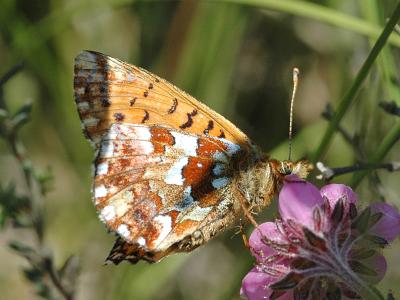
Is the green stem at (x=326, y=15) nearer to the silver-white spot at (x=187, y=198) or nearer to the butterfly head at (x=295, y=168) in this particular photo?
the butterfly head at (x=295, y=168)

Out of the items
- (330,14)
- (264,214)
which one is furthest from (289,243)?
(264,214)

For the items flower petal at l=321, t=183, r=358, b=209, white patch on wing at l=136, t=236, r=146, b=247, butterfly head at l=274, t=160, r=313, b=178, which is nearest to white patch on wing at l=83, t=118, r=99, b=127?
white patch on wing at l=136, t=236, r=146, b=247

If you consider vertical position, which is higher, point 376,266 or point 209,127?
point 376,266

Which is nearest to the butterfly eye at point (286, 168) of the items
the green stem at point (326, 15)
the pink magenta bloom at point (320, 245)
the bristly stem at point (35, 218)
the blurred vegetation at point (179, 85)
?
the pink magenta bloom at point (320, 245)

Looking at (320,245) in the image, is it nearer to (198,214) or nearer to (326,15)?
(198,214)

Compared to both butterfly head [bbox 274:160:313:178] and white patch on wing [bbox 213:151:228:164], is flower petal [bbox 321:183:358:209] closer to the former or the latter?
butterfly head [bbox 274:160:313:178]

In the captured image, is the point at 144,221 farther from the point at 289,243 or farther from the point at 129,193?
the point at 289,243

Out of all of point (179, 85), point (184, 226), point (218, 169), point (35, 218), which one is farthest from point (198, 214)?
point (179, 85)
